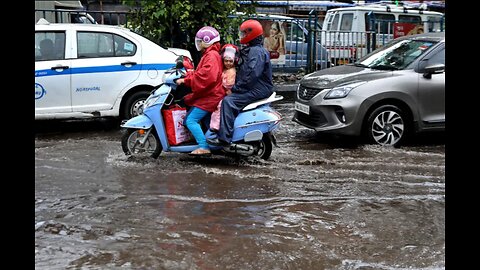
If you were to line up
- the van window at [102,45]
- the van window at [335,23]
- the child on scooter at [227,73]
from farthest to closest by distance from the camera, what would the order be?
1. the van window at [335,23]
2. the van window at [102,45]
3. the child on scooter at [227,73]

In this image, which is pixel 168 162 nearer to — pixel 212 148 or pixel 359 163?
pixel 212 148

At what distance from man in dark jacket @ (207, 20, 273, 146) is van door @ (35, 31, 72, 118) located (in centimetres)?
308

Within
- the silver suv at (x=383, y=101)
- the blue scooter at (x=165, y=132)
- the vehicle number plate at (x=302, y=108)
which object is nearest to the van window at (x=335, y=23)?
the silver suv at (x=383, y=101)

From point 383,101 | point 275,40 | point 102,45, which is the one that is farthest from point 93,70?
point 275,40

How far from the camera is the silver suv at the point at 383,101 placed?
8.59 metres

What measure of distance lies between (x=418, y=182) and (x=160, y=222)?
3.17m

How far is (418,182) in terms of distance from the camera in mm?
6902

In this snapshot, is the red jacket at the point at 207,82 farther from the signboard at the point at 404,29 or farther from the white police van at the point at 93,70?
the signboard at the point at 404,29

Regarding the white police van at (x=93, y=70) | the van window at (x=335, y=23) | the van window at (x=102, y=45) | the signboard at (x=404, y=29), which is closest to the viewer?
the white police van at (x=93, y=70)

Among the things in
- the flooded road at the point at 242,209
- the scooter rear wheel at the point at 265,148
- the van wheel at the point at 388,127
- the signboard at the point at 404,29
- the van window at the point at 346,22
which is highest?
the van window at the point at 346,22

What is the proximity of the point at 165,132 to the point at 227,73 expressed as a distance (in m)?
1.07

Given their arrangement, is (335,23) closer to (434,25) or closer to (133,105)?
(434,25)

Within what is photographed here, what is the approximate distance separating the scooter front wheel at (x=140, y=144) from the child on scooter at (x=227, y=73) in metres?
0.80

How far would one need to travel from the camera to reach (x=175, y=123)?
24.7 feet
